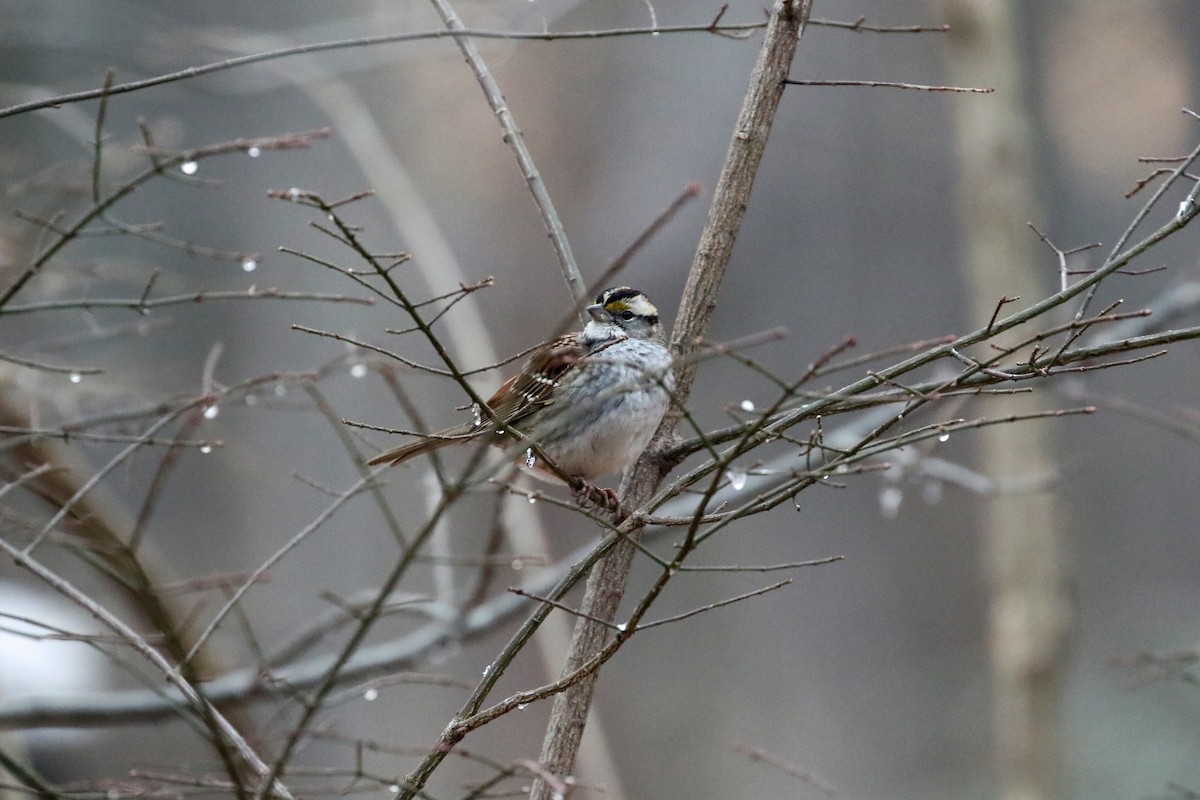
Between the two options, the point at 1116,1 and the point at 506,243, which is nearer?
the point at 1116,1

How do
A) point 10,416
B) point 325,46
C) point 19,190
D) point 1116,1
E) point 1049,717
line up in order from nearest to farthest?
point 325,46, point 19,190, point 10,416, point 1049,717, point 1116,1

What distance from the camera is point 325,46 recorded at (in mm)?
2582

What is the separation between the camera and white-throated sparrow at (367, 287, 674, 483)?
12.1 feet

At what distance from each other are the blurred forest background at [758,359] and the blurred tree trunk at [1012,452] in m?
0.76

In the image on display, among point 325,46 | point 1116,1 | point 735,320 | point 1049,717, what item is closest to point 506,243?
point 735,320

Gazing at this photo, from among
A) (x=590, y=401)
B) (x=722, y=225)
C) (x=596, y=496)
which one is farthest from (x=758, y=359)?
(x=722, y=225)

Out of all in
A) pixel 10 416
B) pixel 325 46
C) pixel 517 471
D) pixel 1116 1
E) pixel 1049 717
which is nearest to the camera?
pixel 325 46

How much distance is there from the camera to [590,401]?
3.62 m

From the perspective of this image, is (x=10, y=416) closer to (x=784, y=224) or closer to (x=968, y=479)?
(x=968, y=479)

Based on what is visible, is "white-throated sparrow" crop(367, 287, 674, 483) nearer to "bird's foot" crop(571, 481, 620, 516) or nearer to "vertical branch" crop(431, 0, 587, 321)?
"bird's foot" crop(571, 481, 620, 516)

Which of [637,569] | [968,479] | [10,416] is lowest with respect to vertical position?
[10,416]

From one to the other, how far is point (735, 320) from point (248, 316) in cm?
434

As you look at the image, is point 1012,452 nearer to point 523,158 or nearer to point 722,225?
point 722,225

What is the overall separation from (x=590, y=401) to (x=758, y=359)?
17.1 ft
